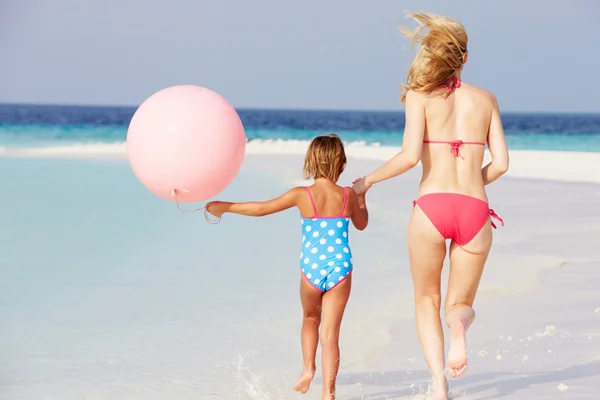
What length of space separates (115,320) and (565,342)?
114 inches

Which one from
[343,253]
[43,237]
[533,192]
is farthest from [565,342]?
[533,192]

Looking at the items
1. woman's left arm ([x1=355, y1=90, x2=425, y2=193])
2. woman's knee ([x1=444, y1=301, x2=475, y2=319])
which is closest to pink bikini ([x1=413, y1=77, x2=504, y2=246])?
woman's left arm ([x1=355, y1=90, x2=425, y2=193])

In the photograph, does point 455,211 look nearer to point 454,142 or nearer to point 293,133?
point 454,142

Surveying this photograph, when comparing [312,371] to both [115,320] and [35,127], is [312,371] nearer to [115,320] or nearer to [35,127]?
[115,320]

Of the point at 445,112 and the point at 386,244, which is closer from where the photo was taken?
the point at 445,112

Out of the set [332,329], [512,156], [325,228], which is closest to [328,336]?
[332,329]

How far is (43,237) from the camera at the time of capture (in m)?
9.05

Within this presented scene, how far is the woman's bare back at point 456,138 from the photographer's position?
3883mm

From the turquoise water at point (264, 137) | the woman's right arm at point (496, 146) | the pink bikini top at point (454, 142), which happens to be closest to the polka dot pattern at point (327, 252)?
the pink bikini top at point (454, 142)

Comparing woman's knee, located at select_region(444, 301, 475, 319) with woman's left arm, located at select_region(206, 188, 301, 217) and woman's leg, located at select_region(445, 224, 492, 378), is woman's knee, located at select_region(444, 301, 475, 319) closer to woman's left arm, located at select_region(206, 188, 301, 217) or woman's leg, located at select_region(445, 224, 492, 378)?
woman's leg, located at select_region(445, 224, 492, 378)

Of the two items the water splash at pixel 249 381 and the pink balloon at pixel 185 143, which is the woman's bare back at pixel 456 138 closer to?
the pink balloon at pixel 185 143

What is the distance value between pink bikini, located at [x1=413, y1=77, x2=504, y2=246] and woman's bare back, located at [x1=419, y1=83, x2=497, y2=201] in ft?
0.07

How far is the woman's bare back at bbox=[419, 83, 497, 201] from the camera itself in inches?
153

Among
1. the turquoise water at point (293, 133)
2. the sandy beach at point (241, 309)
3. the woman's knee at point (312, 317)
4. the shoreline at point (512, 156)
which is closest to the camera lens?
the woman's knee at point (312, 317)
